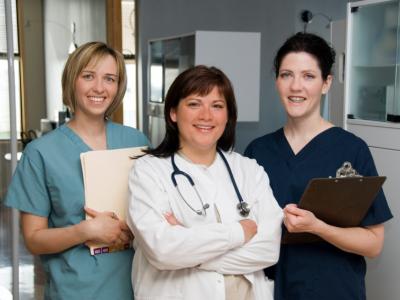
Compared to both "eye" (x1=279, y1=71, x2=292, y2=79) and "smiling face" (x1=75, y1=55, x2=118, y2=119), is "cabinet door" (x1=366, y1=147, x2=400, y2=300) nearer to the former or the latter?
"eye" (x1=279, y1=71, x2=292, y2=79)

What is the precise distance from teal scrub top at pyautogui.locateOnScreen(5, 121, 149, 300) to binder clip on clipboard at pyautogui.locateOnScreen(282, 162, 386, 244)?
0.45 metres

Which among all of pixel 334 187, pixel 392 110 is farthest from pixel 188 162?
pixel 392 110

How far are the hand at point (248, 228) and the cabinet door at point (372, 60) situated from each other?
1464 mm

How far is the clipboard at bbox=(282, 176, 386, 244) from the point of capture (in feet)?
3.85

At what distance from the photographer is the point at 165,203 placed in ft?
3.81

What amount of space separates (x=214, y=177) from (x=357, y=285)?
507 millimetres

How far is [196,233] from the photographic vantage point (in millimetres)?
1089

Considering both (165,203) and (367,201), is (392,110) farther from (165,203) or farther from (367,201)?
(165,203)

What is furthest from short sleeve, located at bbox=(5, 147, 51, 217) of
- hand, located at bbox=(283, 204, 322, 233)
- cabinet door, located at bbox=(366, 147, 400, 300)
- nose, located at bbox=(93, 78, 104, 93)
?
cabinet door, located at bbox=(366, 147, 400, 300)

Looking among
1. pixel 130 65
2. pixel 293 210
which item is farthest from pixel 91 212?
pixel 130 65

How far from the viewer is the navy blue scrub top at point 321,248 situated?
1.36m

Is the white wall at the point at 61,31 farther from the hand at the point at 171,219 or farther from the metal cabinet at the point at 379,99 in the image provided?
the hand at the point at 171,219

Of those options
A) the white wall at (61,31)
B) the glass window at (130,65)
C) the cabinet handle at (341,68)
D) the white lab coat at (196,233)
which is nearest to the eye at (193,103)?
the white lab coat at (196,233)

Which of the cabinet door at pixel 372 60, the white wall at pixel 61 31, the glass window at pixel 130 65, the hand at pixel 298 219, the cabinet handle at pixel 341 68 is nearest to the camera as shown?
the hand at pixel 298 219
